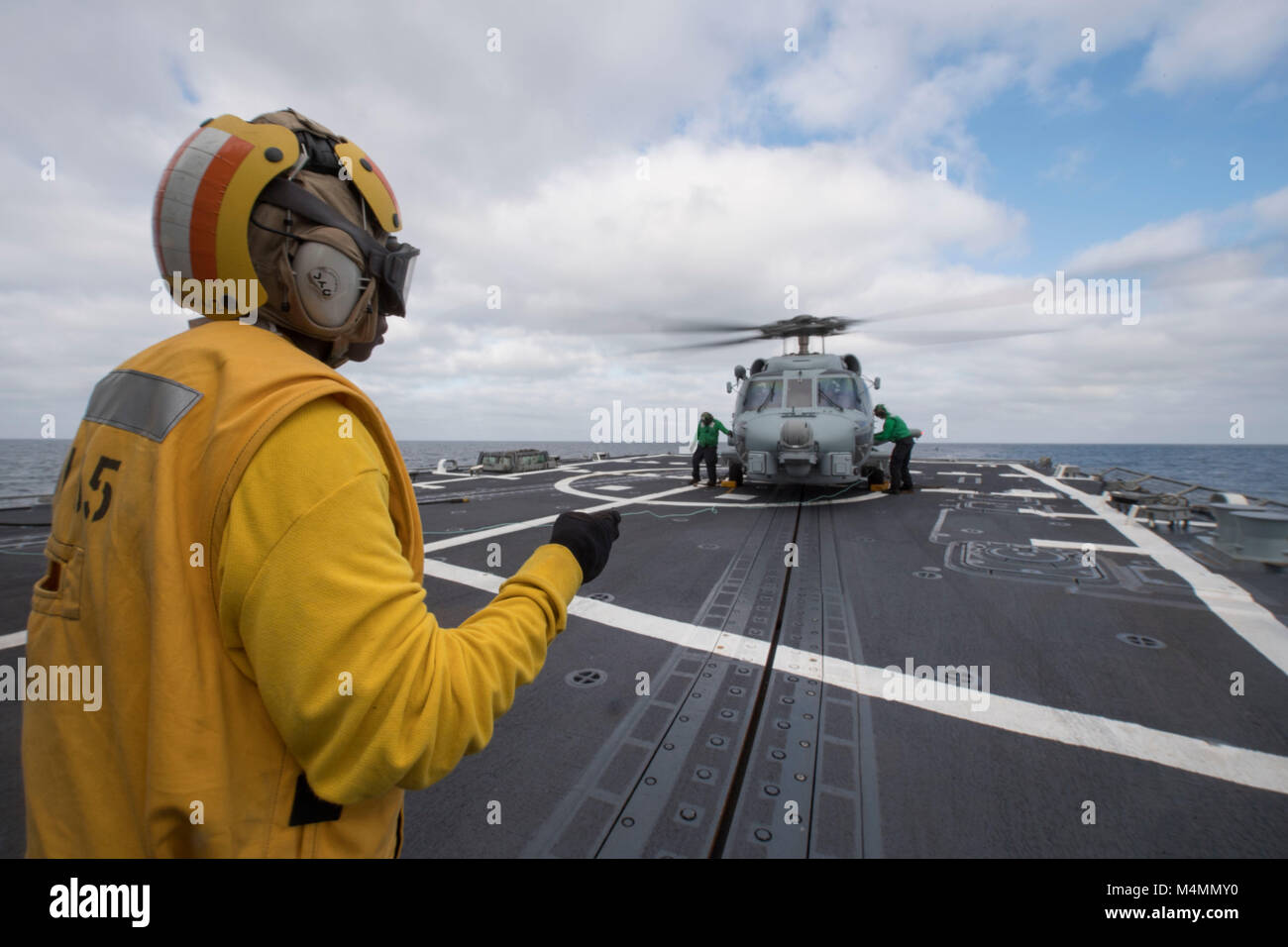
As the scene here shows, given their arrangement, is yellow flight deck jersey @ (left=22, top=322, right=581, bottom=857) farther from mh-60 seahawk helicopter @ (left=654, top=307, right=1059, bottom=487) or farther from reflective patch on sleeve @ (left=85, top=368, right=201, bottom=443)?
mh-60 seahawk helicopter @ (left=654, top=307, right=1059, bottom=487)

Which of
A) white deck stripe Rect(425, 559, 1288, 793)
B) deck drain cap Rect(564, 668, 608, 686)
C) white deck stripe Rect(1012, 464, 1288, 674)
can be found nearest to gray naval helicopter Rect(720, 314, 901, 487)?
white deck stripe Rect(1012, 464, 1288, 674)

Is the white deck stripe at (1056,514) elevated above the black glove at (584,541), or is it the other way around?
the black glove at (584,541)

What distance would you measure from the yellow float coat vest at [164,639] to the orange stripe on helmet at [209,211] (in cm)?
25

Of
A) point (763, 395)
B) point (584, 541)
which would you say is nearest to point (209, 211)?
point (584, 541)

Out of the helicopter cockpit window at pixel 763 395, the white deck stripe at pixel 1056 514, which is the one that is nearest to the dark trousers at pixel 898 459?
the white deck stripe at pixel 1056 514

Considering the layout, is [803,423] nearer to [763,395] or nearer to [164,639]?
[763,395]

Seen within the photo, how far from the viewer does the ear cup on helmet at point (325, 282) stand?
1.21 metres

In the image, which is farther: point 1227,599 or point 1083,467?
point 1083,467

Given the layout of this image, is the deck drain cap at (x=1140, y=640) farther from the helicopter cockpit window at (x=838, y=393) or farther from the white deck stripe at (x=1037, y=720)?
the helicopter cockpit window at (x=838, y=393)

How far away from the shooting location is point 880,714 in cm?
284

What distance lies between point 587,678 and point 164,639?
2638 millimetres

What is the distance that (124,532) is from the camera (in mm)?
906
